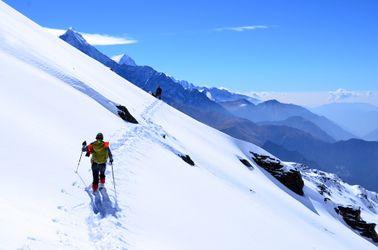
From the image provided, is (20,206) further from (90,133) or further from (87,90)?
(87,90)

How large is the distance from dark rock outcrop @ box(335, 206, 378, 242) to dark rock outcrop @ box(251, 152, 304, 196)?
12.9 metres

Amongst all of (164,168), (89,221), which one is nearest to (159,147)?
(164,168)

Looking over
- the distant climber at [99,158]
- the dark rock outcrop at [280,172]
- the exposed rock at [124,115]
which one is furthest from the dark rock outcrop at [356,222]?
the distant climber at [99,158]

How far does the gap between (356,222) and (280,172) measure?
71.3 feet

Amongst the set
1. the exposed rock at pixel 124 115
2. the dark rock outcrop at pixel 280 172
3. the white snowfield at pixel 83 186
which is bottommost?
the white snowfield at pixel 83 186

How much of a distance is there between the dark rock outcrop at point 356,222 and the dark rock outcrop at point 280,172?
12.9 m

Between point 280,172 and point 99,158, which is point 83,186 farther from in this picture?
point 280,172

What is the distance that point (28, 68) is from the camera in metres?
32.8

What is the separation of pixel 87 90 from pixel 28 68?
6780 millimetres

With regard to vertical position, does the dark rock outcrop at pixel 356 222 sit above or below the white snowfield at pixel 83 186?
above

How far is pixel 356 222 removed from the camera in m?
88.1

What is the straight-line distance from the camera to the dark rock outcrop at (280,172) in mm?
79438

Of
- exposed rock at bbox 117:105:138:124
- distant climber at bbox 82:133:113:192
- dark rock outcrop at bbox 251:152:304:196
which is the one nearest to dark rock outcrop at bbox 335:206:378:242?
dark rock outcrop at bbox 251:152:304:196

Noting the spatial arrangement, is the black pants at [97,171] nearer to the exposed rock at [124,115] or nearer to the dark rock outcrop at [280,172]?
the exposed rock at [124,115]
